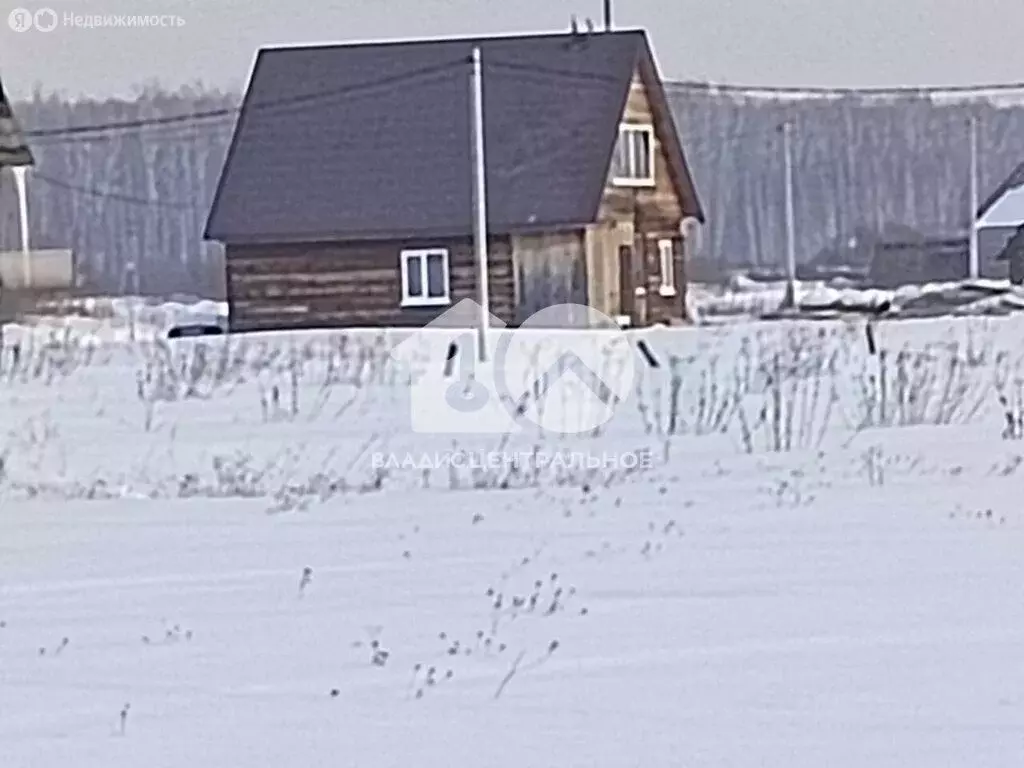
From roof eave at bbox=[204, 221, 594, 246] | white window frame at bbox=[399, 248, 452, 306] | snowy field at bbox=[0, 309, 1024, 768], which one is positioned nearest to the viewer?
snowy field at bbox=[0, 309, 1024, 768]

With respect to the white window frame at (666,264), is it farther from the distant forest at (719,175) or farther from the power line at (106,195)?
the power line at (106,195)

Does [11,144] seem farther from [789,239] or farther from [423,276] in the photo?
[789,239]

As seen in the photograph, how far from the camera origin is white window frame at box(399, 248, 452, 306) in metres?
Result: 6.00

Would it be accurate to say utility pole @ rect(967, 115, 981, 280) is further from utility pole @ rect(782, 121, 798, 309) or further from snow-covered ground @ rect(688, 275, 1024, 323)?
utility pole @ rect(782, 121, 798, 309)

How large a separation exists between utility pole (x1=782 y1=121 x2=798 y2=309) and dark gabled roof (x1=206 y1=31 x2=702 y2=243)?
0.41 metres

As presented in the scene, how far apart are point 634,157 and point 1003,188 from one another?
1.81m

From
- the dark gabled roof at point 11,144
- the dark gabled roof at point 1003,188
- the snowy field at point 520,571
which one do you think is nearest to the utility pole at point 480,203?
the snowy field at point 520,571

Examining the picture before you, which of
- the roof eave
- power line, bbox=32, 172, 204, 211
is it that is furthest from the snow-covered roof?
power line, bbox=32, 172, 204, 211

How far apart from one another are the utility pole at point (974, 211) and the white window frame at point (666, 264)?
4.33 ft

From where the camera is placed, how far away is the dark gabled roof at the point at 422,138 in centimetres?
553

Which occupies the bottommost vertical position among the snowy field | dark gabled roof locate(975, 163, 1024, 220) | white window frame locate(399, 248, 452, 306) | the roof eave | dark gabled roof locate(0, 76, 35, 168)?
the snowy field

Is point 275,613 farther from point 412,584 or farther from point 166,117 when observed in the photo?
point 166,117

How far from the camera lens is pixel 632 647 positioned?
2.67 metres

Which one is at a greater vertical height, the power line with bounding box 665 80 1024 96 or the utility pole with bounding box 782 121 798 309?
the power line with bounding box 665 80 1024 96
